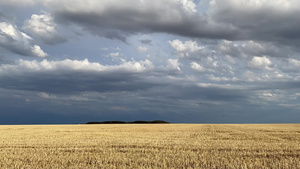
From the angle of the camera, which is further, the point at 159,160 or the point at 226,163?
the point at 159,160

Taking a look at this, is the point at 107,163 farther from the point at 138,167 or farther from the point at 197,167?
the point at 197,167

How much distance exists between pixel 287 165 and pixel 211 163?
9.84 feet

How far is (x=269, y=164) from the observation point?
1255cm

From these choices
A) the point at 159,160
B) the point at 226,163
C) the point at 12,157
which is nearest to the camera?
the point at 226,163

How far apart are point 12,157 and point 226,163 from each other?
33.2 ft

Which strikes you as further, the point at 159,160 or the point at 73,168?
the point at 159,160

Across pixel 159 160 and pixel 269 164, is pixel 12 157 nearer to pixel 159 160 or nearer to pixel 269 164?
pixel 159 160

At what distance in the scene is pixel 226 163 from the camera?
491 inches

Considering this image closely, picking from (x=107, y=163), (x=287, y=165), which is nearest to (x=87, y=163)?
(x=107, y=163)

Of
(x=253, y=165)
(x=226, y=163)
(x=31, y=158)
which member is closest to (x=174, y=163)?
(x=226, y=163)

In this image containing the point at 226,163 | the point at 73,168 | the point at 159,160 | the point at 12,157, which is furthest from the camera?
the point at 12,157

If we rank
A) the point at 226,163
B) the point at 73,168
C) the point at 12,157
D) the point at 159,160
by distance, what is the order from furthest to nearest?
the point at 12,157
the point at 159,160
the point at 226,163
the point at 73,168

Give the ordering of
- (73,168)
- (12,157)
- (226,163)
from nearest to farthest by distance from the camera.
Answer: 1. (73,168)
2. (226,163)
3. (12,157)

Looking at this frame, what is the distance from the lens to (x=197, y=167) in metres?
11.6
